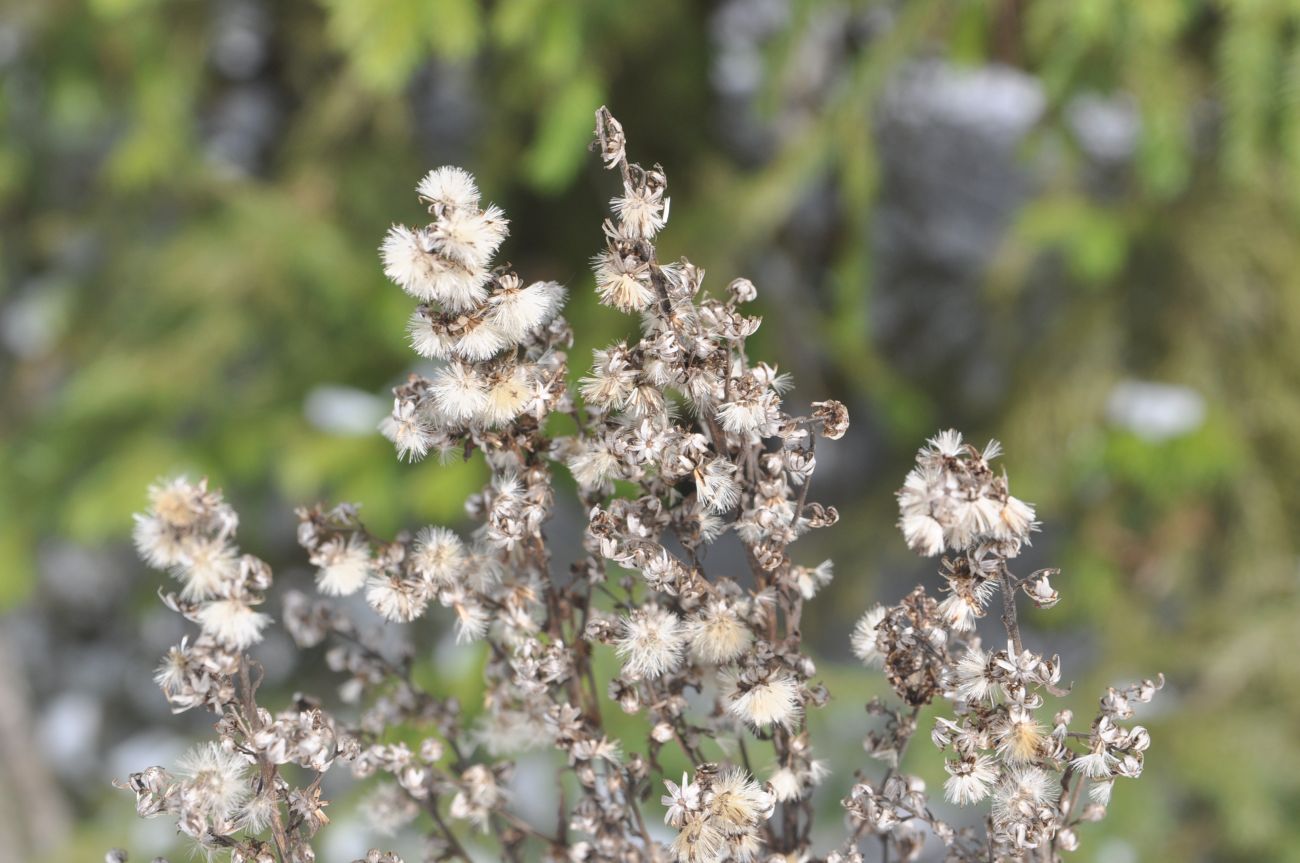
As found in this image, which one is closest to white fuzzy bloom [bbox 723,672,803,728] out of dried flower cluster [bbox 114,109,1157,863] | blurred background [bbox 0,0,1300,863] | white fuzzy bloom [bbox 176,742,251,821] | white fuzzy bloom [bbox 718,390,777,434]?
dried flower cluster [bbox 114,109,1157,863]

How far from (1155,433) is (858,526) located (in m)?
0.46

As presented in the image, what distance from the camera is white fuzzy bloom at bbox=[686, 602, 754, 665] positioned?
0.45 metres

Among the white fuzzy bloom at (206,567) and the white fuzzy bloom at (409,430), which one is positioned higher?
the white fuzzy bloom at (409,430)

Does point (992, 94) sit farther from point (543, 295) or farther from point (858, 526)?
point (543, 295)

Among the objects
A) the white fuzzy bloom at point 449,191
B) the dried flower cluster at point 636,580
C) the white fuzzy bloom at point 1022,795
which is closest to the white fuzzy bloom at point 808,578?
the dried flower cluster at point 636,580

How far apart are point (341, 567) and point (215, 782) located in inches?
4.0

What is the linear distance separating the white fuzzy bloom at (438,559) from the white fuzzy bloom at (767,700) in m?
0.13

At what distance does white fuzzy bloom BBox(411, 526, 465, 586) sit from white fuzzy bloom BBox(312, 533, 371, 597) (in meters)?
0.02

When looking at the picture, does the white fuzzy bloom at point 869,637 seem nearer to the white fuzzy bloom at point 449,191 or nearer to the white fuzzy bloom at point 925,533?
the white fuzzy bloom at point 925,533

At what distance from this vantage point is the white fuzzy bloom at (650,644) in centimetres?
44

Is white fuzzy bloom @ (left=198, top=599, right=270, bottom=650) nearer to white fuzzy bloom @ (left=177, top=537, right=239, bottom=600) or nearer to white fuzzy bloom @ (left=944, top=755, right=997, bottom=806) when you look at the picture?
white fuzzy bloom @ (left=177, top=537, right=239, bottom=600)

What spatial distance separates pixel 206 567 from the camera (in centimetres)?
42

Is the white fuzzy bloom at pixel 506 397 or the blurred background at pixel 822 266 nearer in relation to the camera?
the white fuzzy bloom at pixel 506 397

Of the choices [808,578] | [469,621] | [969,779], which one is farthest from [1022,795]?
[469,621]
